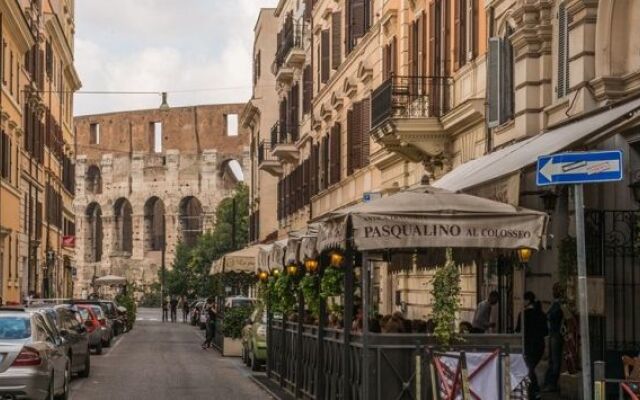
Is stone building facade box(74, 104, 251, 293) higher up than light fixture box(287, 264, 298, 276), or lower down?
higher up

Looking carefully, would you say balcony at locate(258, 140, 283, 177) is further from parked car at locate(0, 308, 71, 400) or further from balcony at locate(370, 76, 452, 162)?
parked car at locate(0, 308, 71, 400)

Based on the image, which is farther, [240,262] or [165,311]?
[165,311]

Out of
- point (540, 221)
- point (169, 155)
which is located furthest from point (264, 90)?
point (540, 221)

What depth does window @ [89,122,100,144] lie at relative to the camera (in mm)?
107875

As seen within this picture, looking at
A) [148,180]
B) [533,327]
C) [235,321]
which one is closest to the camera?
[533,327]

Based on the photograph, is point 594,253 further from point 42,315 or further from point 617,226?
point 42,315

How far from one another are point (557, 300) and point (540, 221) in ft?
16.7

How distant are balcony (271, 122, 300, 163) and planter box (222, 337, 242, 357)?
641 inches

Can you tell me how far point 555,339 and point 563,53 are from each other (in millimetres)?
4147

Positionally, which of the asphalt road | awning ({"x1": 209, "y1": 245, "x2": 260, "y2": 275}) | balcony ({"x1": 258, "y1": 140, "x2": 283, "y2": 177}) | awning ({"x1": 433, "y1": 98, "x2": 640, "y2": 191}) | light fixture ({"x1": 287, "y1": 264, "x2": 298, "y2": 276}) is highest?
balcony ({"x1": 258, "y1": 140, "x2": 283, "y2": 177})

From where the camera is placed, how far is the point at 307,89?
52.9m

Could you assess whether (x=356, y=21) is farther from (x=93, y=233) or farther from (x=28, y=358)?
(x=93, y=233)

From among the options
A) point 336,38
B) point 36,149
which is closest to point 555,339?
point 336,38

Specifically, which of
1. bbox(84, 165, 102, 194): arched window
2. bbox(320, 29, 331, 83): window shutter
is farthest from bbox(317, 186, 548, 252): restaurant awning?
bbox(84, 165, 102, 194): arched window
